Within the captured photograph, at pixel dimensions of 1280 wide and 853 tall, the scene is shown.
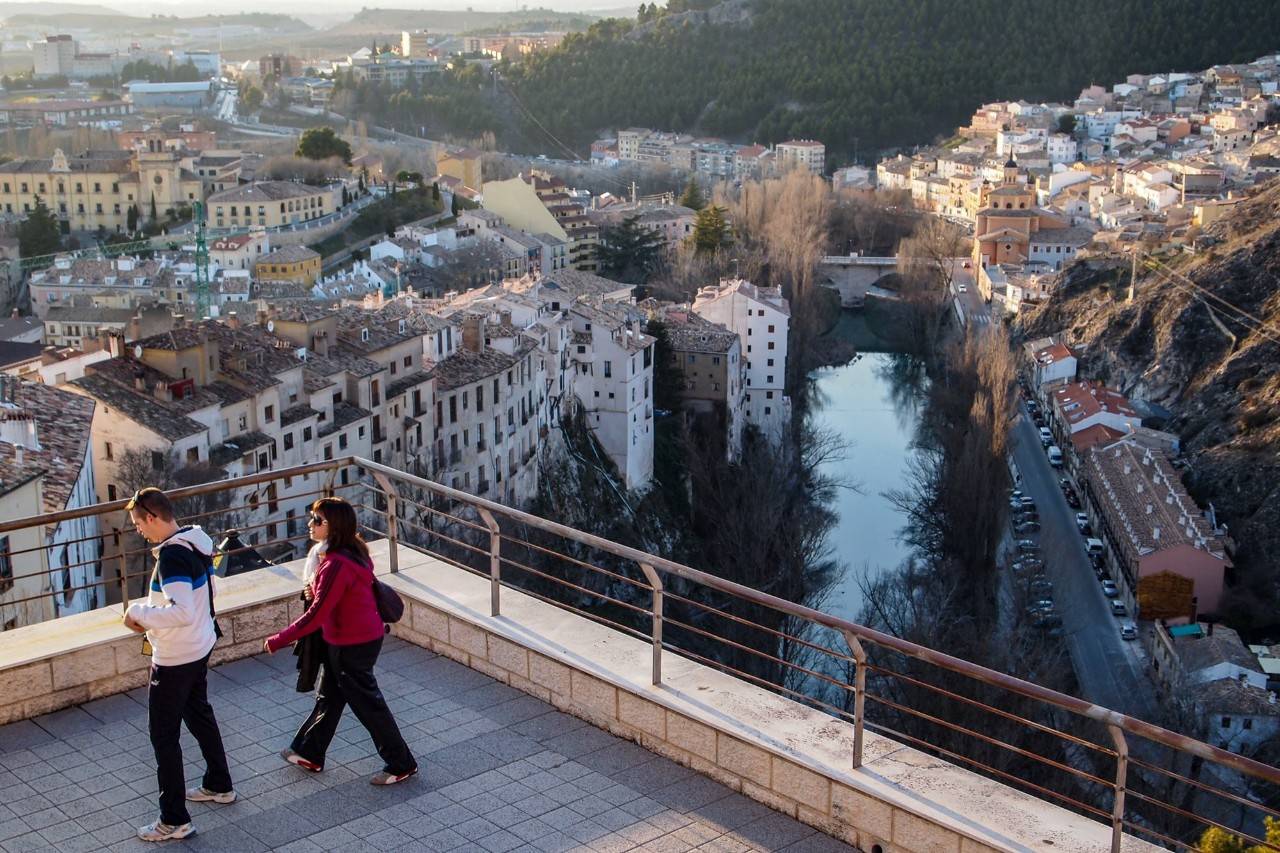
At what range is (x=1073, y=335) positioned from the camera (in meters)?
30.9

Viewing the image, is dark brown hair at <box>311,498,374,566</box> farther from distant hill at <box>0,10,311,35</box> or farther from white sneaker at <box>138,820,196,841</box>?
distant hill at <box>0,10,311,35</box>

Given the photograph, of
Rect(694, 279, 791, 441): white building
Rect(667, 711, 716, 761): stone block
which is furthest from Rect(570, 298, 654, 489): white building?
Rect(667, 711, 716, 761): stone block

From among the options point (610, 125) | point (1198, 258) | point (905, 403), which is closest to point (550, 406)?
point (905, 403)

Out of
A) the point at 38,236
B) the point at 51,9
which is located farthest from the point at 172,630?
the point at 51,9

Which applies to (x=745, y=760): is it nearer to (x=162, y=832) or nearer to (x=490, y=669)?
(x=490, y=669)

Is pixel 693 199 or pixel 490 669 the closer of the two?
pixel 490 669

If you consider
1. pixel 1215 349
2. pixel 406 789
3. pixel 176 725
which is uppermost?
pixel 176 725

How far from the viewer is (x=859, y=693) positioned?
300 cm

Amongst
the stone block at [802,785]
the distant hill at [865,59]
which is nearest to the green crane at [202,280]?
the stone block at [802,785]

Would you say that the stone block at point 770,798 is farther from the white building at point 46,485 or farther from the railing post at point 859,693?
the white building at point 46,485

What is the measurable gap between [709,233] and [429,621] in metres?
27.4

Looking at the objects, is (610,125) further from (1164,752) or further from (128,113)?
(1164,752)

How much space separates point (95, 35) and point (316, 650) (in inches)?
5865

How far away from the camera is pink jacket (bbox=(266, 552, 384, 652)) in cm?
322
